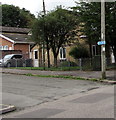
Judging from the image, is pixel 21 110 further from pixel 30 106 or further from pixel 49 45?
pixel 49 45

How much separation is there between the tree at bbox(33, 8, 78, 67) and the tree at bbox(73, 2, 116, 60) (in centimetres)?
114

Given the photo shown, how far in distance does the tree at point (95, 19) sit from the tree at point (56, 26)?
1.14 metres

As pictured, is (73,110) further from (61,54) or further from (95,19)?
(61,54)

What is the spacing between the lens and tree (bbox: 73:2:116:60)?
837 inches

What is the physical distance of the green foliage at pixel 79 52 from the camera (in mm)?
28561

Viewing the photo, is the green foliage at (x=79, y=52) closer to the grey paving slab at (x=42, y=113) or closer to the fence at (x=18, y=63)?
the fence at (x=18, y=63)

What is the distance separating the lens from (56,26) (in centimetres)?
2322

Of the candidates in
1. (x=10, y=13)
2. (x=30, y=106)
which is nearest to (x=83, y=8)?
(x=30, y=106)

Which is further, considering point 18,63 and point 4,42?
point 4,42

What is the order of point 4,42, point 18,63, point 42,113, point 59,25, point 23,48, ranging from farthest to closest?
point 4,42 < point 23,48 < point 18,63 < point 59,25 < point 42,113

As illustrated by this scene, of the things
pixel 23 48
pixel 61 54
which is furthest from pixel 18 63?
pixel 23 48

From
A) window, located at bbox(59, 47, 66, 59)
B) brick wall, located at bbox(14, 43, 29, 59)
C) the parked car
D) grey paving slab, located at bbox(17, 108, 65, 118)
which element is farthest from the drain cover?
brick wall, located at bbox(14, 43, 29, 59)

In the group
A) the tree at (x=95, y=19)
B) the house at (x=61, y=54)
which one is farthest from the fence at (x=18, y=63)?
the tree at (x=95, y=19)

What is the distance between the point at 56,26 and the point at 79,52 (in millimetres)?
6452
